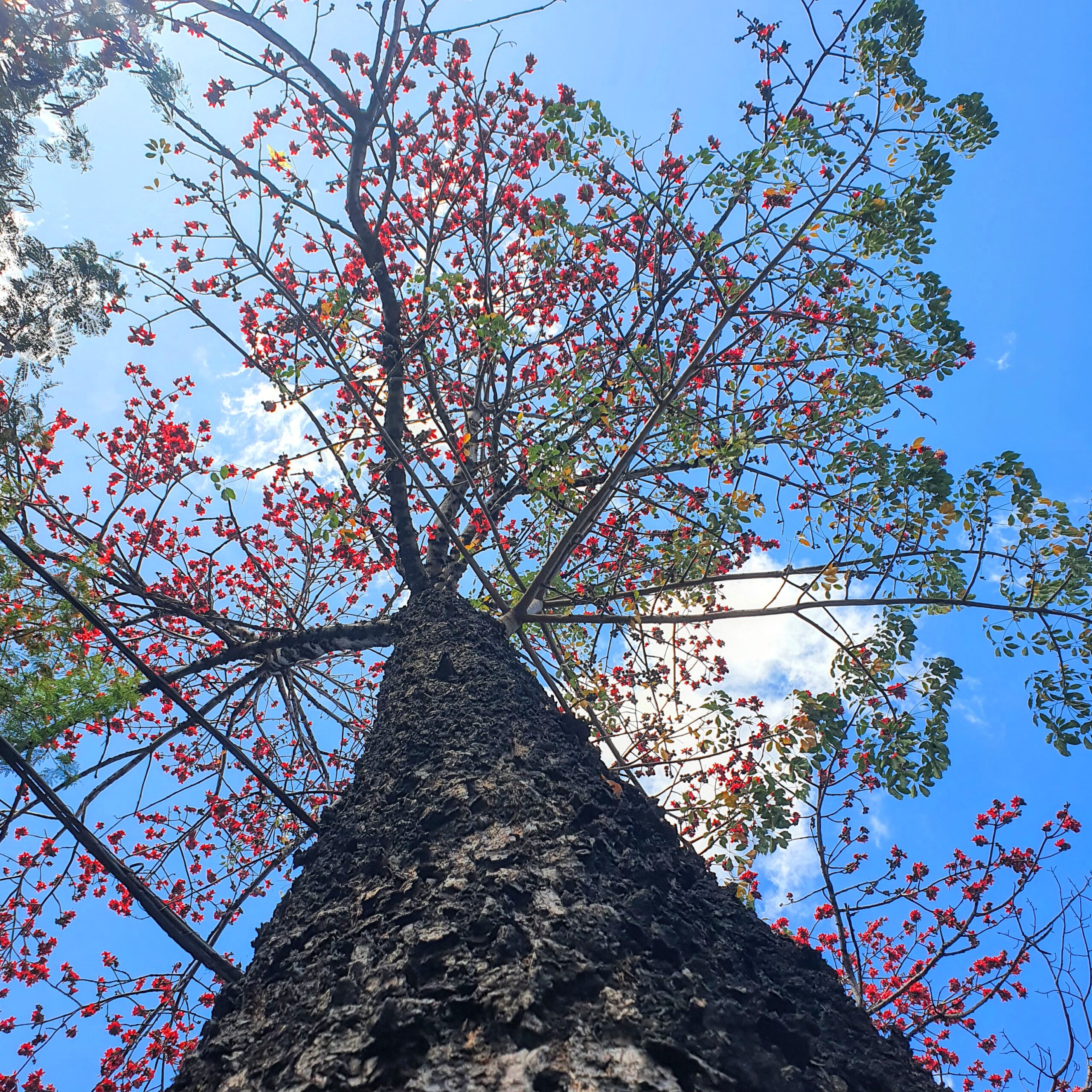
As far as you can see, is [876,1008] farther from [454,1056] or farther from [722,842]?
[454,1056]

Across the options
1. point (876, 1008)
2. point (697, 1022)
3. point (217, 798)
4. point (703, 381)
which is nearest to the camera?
point (697, 1022)

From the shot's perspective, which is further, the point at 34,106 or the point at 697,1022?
the point at 34,106

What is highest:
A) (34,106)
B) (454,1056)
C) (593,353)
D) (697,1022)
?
(34,106)

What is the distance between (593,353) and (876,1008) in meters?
4.90

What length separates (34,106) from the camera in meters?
5.21

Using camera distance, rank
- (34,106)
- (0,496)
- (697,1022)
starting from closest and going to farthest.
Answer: (697,1022), (0,496), (34,106)

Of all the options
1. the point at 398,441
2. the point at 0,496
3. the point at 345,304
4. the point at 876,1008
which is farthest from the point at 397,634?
the point at 876,1008

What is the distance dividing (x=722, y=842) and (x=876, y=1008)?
1852mm

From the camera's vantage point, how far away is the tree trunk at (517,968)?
1.10 metres

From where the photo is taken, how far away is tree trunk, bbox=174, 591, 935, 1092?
1.10m

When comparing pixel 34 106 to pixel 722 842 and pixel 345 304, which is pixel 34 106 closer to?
pixel 345 304

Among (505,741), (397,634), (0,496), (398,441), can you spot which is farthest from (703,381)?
(0,496)

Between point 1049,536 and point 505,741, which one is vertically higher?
point 1049,536

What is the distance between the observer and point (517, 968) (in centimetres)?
125
